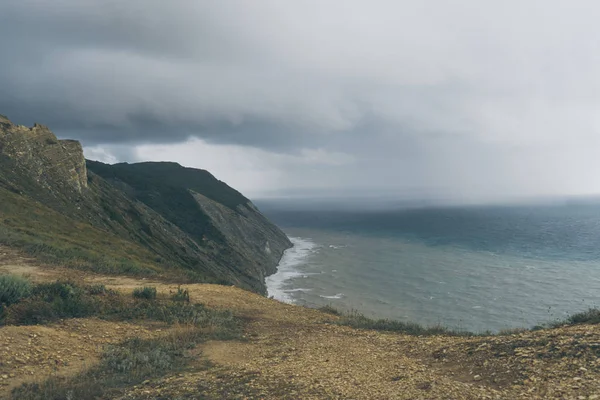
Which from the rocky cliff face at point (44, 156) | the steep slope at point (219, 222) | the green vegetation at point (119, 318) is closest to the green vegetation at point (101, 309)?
the green vegetation at point (119, 318)

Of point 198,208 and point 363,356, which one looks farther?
point 198,208

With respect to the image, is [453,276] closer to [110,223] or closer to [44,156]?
[110,223]

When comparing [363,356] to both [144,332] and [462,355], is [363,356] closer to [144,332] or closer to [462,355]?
[462,355]

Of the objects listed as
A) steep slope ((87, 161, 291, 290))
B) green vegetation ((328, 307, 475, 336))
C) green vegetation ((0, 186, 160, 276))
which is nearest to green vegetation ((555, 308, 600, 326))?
green vegetation ((328, 307, 475, 336))

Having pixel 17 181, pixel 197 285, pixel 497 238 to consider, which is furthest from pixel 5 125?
pixel 497 238

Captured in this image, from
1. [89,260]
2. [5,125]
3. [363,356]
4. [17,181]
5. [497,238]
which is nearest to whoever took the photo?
[363,356]

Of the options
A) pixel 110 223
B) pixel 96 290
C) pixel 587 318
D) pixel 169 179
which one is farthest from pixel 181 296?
pixel 169 179

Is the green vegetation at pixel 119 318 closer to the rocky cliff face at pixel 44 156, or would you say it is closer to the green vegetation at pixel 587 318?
the green vegetation at pixel 587 318
